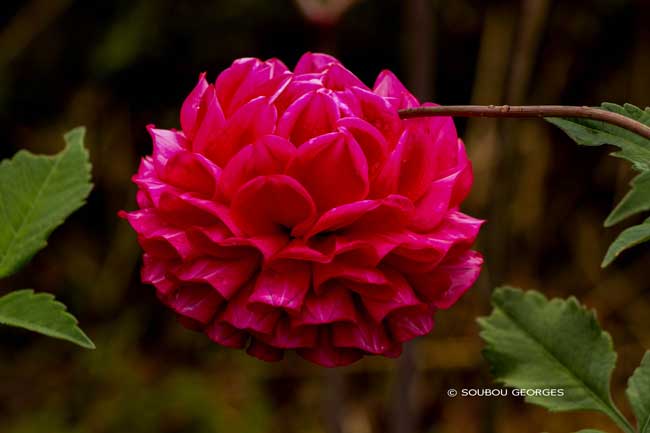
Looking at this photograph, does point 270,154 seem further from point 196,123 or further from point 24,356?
point 24,356

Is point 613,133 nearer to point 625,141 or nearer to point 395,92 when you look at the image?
point 625,141

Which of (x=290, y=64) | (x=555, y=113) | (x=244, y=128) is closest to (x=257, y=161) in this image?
(x=244, y=128)

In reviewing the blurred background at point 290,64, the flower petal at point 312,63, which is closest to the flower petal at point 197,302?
the flower petal at point 312,63

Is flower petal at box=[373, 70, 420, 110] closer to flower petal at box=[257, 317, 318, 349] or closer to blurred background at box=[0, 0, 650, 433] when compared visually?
flower petal at box=[257, 317, 318, 349]

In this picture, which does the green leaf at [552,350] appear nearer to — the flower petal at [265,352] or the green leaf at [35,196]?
the flower petal at [265,352]

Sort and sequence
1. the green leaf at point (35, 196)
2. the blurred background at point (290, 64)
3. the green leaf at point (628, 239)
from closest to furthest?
1. the green leaf at point (628, 239)
2. the green leaf at point (35, 196)
3. the blurred background at point (290, 64)

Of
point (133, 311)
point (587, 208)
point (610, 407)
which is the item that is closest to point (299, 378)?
point (133, 311)
